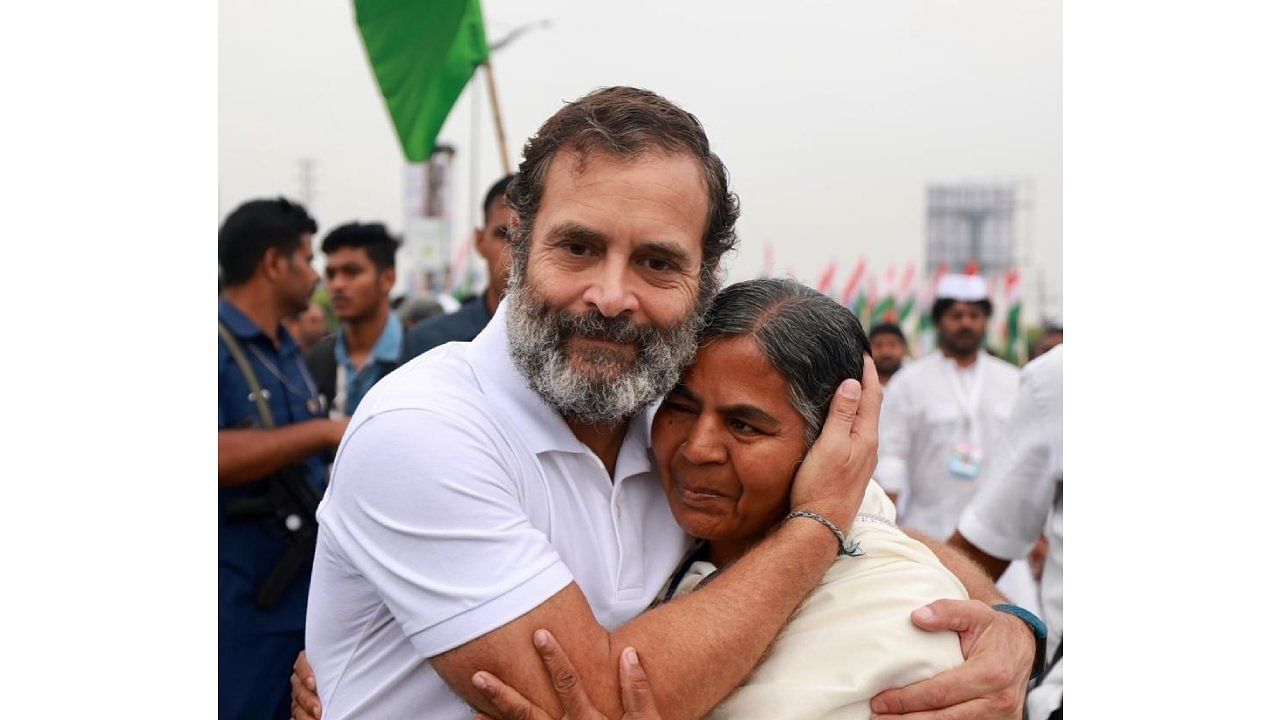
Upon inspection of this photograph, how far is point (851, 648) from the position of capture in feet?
6.78

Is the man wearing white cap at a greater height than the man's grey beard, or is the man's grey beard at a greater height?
the man's grey beard

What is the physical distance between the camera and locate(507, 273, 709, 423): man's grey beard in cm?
210

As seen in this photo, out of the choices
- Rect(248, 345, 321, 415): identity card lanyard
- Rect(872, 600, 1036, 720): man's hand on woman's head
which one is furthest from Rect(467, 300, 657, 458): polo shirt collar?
Rect(248, 345, 321, 415): identity card lanyard

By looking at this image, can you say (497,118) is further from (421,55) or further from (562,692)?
(562,692)

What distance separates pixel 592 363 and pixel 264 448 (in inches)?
87.5

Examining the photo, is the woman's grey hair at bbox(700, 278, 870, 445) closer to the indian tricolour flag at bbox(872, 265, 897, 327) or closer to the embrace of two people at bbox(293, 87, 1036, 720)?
the embrace of two people at bbox(293, 87, 1036, 720)

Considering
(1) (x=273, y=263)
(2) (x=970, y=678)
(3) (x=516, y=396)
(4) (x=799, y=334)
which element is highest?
(1) (x=273, y=263)

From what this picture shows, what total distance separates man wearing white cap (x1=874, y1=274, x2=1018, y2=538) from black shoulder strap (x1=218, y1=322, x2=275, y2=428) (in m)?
3.98

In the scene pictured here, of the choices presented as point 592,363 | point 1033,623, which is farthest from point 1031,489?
Result: point 592,363

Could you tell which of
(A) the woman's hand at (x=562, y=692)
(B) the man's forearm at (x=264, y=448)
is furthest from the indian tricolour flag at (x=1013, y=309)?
(A) the woman's hand at (x=562, y=692)

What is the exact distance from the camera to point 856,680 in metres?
2.04

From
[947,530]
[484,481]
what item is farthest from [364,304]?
[484,481]

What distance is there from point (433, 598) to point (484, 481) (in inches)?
8.0

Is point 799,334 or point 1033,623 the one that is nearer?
point 799,334
